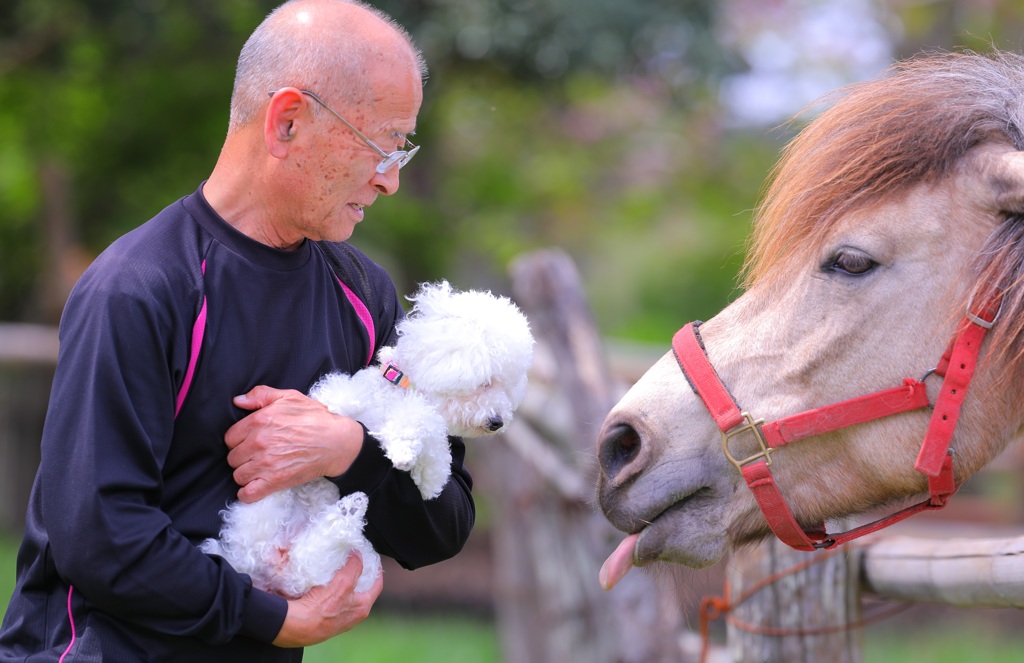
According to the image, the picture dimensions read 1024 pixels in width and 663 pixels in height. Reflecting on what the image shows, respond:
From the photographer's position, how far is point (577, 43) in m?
5.31

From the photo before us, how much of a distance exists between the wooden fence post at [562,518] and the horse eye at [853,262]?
1383mm

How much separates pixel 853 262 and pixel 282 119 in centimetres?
116

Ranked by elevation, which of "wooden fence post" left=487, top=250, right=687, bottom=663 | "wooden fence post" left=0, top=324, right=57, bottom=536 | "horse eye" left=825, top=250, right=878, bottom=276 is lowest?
"wooden fence post" left=0, top=324, right=57, bottom=536

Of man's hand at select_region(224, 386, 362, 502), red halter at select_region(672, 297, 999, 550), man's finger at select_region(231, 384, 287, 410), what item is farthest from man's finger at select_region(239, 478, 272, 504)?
red halter at select_region(672, 297, 999, 550)

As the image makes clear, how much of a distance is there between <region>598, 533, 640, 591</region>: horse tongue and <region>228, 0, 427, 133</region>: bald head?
3.51 ft

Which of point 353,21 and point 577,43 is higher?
point 577,43

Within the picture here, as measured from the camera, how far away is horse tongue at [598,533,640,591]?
202 centimetres

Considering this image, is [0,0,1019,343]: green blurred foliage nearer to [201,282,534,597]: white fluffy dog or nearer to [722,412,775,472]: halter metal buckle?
[722,412,775,472]: halter metal buckle

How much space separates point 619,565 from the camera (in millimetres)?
2033

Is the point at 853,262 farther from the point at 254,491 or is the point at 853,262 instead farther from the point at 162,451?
the point at 162,451

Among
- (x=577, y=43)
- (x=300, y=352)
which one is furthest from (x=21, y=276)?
(x=300, y=352)

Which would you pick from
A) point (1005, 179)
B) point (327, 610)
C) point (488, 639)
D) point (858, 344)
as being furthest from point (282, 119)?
point (488, 639)

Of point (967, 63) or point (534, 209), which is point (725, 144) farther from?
point (967, 63)

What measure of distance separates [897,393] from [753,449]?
1.00 ft
